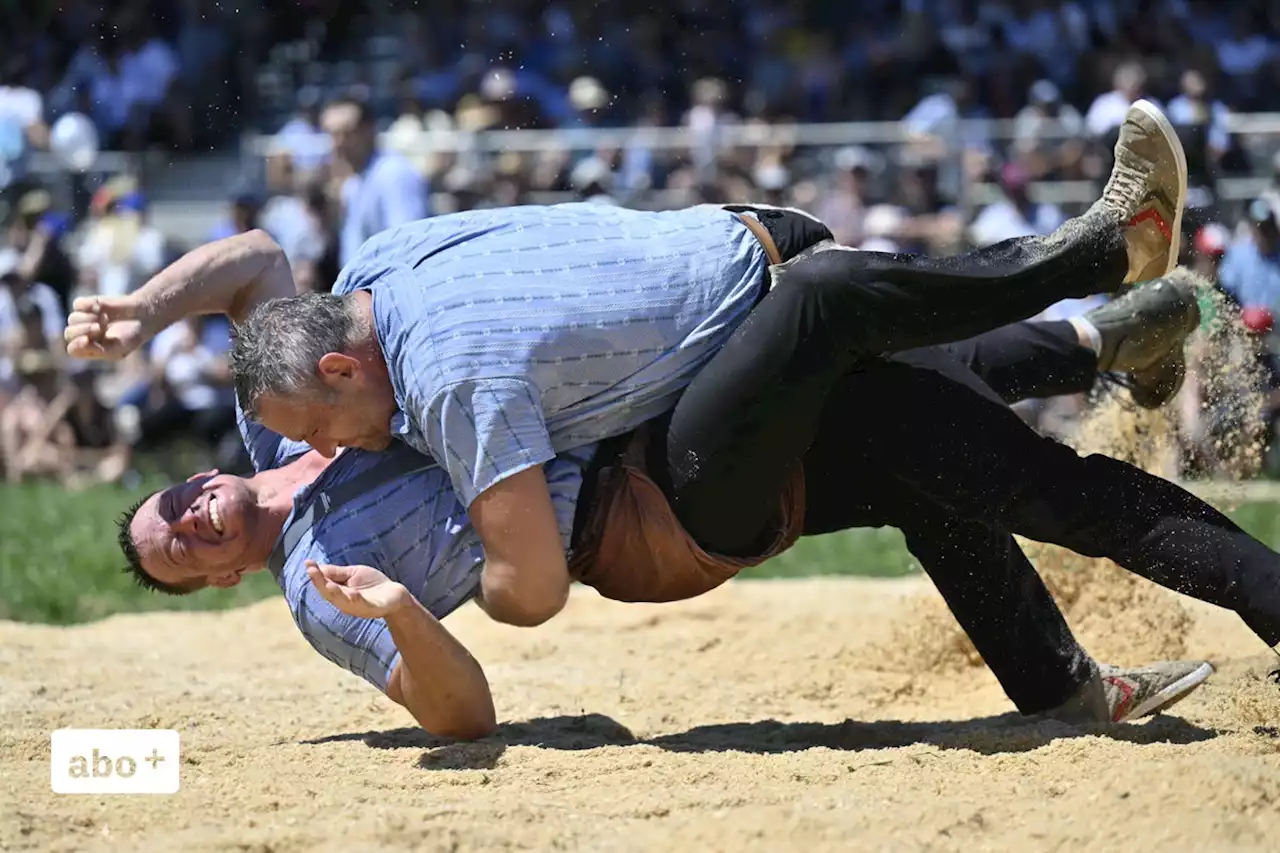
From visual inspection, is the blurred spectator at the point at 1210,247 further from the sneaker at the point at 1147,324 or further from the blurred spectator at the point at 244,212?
the blurred spectator at the point at 244,212

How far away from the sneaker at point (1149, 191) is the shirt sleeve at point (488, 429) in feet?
4.37

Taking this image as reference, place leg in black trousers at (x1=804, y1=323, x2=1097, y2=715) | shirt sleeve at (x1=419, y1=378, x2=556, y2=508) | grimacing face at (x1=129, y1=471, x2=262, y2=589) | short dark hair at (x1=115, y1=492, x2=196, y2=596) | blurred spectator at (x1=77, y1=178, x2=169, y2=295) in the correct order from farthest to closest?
1. blurred spectator at (x1=77, y1=178, x2=169, y2=295)
2. short dark hair at (x1=115, y1=492, x2=196, y2=596)
3. grimacing face at (x1=129, y1=471, x2=262, y2=589)
4. leg in black trousers at (x1=804, y1=323, x2=1097, y2=715)
5. shirt sleeve at (x1=419, y1=378, x2=556, y2=508)

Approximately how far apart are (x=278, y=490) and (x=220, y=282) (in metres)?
0.57

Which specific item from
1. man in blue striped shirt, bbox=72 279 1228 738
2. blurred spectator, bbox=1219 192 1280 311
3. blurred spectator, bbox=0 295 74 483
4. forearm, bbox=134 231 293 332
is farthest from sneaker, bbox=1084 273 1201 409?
blurred spectator, bbox=0 295 74 483

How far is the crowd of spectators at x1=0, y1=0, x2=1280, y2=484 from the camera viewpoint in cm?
974

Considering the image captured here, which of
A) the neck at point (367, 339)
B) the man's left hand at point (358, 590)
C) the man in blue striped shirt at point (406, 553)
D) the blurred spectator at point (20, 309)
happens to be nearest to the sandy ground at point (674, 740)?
the man in blue striped shirt at point (406, 553)

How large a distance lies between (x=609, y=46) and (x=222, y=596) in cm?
673

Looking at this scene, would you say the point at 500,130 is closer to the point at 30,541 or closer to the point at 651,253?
the point at 30,541

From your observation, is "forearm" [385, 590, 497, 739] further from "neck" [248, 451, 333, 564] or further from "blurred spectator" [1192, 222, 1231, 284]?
"blurred spectator" [1192, 222, 1231, 284]

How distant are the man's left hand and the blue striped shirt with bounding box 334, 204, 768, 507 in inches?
11.5

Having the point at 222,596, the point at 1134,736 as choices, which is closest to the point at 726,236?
the point at 1134,736

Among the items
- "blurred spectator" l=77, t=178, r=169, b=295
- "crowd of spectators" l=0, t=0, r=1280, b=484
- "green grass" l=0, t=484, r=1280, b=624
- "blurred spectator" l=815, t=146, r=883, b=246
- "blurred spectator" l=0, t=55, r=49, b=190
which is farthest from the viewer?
"blurred spectator" l=0, t=55, r=49, b=190

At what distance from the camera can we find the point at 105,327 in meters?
4.18

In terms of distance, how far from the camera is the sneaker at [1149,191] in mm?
3520
